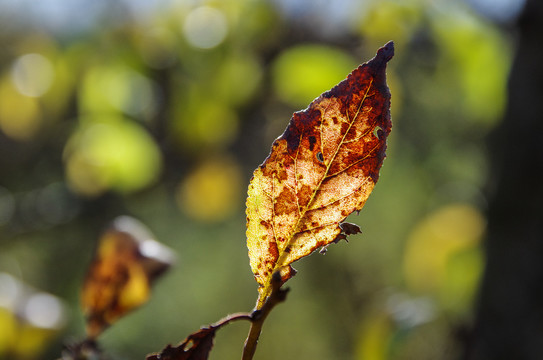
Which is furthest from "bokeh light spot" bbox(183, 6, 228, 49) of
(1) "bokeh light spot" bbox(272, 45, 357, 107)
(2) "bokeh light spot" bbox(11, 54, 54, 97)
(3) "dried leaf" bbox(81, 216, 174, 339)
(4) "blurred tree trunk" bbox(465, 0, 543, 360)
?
(3) "dried leaf" bbox(81, 216, 174, 339)

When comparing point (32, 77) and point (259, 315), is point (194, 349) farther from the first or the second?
point (32, 77)

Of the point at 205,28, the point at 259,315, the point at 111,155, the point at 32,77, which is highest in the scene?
the point at 32,77

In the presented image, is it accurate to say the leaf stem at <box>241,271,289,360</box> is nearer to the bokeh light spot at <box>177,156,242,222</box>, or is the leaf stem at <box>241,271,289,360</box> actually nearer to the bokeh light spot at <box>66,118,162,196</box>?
the bokeh light spot at <box>66,118,162,196</box>

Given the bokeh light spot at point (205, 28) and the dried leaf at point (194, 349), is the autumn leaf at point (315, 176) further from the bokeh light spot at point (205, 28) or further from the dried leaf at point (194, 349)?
the bokeh light spot at point (205, 28)

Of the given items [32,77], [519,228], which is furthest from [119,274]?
[32,77]

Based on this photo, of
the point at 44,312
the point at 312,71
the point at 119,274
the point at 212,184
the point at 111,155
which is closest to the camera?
the point at 119,274

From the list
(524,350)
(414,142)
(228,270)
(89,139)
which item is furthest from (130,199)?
(228,270)

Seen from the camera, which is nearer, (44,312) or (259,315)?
(259,315)

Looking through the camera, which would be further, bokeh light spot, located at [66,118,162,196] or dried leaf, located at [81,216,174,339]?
bokeh light spot, located at [66,118,162,196]
